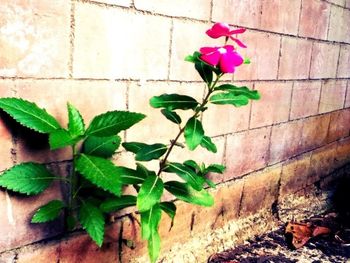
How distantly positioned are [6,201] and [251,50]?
1392 millimetres

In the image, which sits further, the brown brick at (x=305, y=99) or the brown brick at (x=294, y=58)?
the brown brick at (x=305, y=99)

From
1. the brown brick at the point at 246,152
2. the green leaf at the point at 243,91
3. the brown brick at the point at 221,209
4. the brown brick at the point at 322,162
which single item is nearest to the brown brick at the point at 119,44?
the green leaf at the point at 243,91

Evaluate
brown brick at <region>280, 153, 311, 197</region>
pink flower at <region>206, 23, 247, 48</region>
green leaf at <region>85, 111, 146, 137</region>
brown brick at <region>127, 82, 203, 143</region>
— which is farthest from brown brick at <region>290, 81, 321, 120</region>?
green leaf at <region>85, 111, 146, 137</region>

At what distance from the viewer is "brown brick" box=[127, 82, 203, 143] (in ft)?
5.24

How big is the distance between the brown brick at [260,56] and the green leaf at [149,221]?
2.95 ft

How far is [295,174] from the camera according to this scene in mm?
2764

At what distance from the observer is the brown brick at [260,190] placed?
2.35 m

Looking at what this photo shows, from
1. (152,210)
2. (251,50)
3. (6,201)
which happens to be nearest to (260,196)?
(251,50)

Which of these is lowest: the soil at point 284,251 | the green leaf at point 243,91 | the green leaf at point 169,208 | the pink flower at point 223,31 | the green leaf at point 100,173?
the soil at point 284,251

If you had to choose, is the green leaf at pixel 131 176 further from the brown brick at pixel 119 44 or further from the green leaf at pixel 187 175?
the brown brick at pixel 119 44

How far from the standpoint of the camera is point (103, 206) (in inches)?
56.2

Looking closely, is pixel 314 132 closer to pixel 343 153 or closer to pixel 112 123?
pixel 343 153

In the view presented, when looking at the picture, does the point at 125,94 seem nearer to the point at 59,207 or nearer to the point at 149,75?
the point at 149,75

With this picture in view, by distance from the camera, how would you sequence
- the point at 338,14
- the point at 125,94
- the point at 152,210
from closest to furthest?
the point at 152,210 < the point at 125,94 < the point at 338,14
